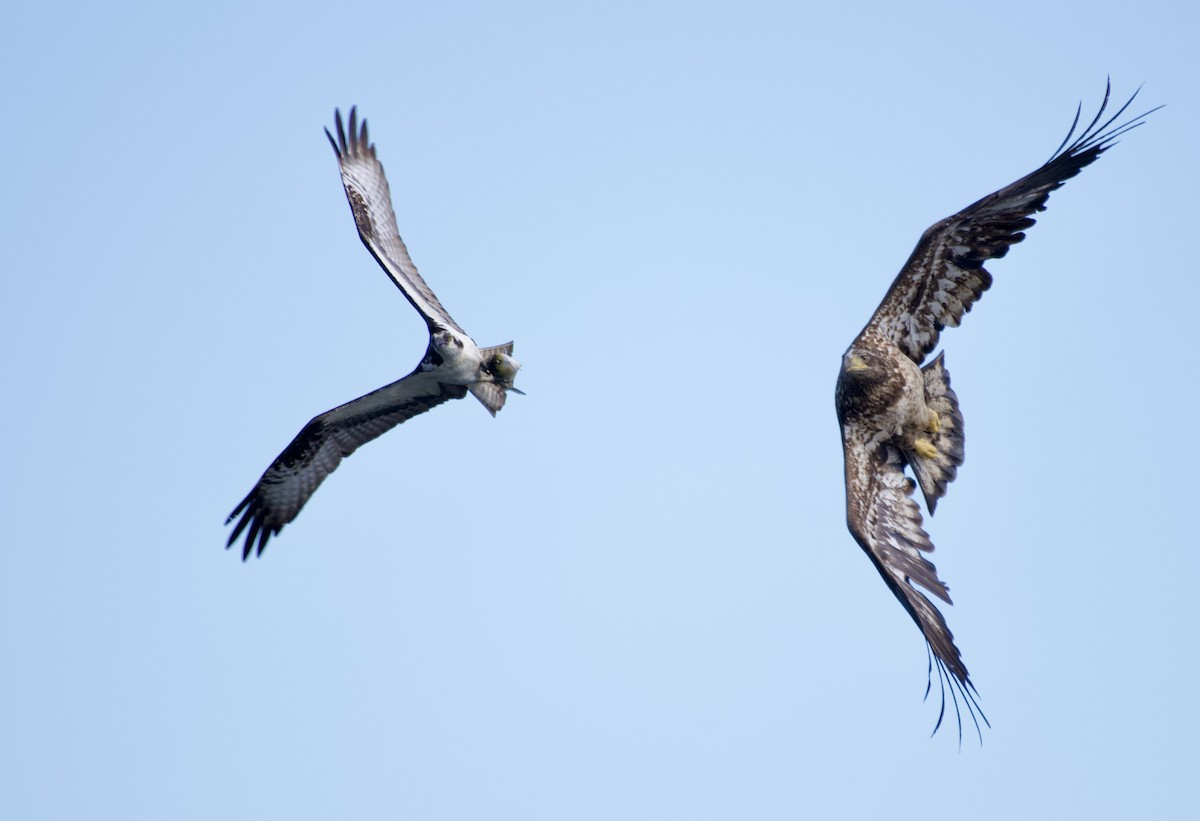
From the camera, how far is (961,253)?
10.7 m

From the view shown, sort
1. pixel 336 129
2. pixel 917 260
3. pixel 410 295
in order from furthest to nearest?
pixel 336 129 < pixel 410 295 < pixel 917 260

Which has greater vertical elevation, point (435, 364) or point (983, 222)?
point (983, 222)

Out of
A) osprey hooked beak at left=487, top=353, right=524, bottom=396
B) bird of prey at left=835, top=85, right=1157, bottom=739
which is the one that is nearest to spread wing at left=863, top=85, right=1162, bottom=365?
bird of prey at left=835, top=85, right=1157, bottom=739

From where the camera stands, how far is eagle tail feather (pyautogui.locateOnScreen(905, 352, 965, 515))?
11219mm

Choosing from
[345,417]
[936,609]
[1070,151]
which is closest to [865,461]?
[936,609]

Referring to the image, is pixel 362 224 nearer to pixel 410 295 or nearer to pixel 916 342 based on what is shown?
pixel 410 295

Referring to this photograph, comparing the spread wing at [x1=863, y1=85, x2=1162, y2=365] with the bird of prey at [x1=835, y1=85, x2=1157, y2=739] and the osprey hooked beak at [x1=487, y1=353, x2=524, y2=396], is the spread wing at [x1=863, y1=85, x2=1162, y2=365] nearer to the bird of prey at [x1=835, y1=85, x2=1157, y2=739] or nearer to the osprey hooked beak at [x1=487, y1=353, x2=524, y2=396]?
the bird of prey at [x1=835, y1=85, x2=1157, y2=739]

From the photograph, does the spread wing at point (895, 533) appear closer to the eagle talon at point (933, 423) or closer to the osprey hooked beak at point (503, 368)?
the eagle talon at point (933, 423)

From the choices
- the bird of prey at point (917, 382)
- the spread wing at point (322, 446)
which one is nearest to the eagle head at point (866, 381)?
the bird of prey at point (917, 382)

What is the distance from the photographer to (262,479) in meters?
13.5

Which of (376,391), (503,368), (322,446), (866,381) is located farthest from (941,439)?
(322,446)

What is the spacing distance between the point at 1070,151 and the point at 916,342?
1828 millimetres

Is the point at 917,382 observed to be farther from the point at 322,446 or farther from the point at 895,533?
the point at 322,446

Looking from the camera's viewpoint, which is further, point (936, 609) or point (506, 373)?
point (506, 373)
